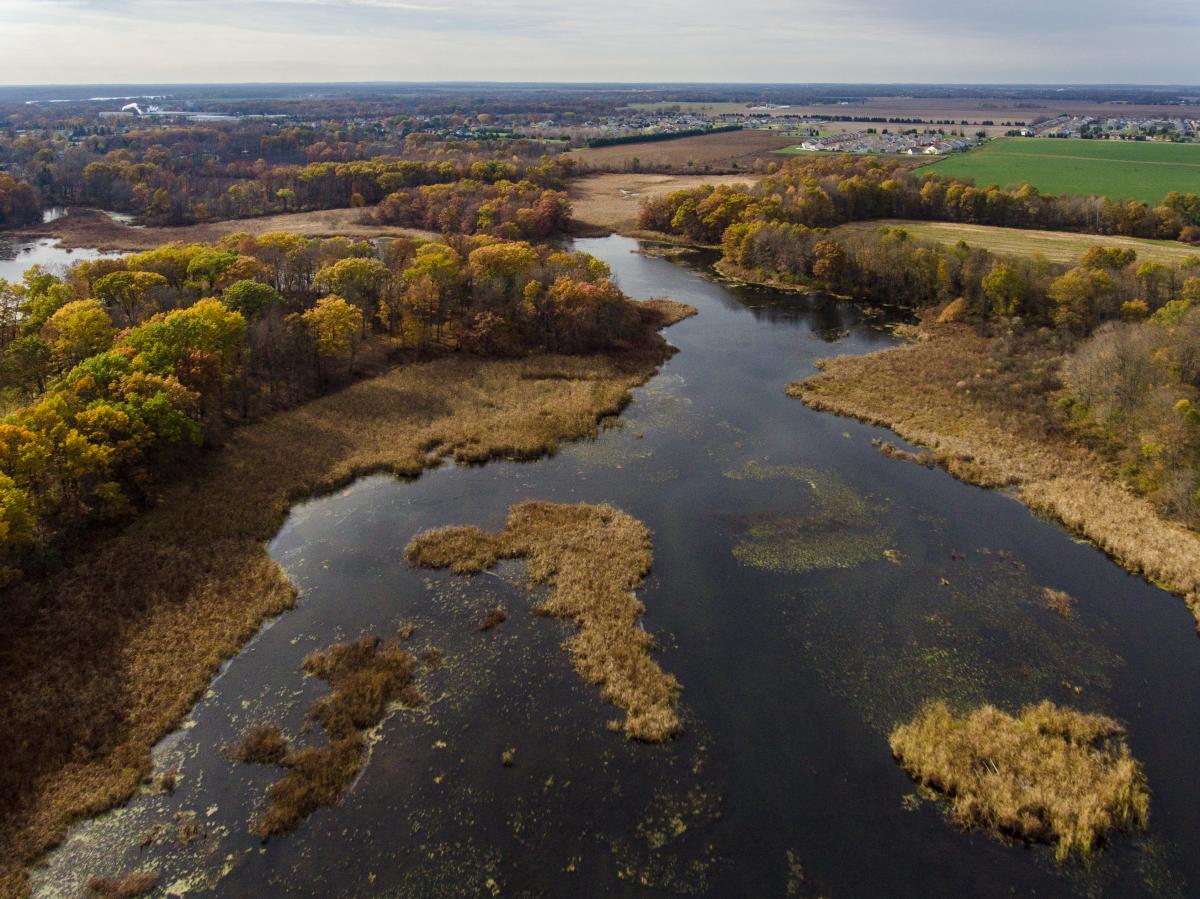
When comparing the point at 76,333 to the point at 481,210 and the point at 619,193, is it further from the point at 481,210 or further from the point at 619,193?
the point at 619,193

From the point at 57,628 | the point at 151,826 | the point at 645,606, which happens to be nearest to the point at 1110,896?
the point at 645,606

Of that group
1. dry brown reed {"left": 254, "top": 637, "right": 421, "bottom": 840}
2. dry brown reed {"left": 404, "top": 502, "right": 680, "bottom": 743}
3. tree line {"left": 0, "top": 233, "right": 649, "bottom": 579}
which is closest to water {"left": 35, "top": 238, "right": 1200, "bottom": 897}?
dry brown reed {"left": 254, "top": 637, "right": 421, "bottom": 840}

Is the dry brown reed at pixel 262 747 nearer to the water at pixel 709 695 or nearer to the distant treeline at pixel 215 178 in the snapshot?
the water at pixel 709 695

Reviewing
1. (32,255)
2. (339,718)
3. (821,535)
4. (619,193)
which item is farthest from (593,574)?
(619,193)

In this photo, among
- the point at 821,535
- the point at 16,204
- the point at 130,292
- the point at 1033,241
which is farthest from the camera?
the point at 16,204

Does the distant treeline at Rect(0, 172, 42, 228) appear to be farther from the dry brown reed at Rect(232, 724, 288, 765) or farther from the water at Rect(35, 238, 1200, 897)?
the dry brown reed at Rect(232, 724, 288, 765)

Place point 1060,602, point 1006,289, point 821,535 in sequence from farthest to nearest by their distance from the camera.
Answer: point 1006,289
point 821,535
point 1060,602

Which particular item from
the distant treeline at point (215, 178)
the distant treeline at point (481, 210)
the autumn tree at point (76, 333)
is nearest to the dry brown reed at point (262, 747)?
the autumn tree at point (76, 333)
